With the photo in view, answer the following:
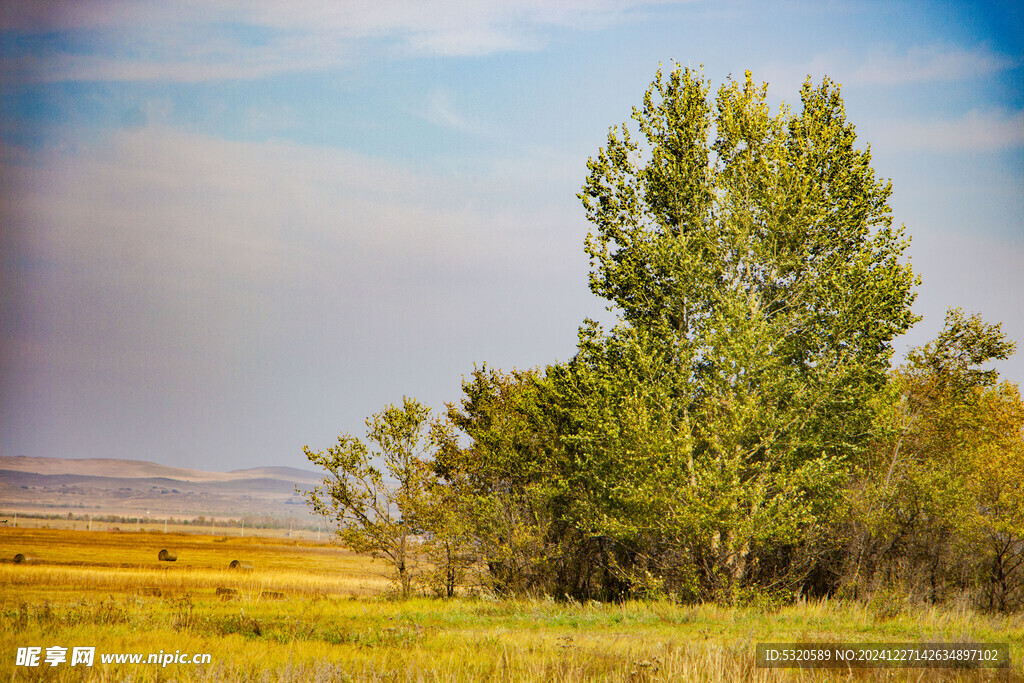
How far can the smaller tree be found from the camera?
34.4 m

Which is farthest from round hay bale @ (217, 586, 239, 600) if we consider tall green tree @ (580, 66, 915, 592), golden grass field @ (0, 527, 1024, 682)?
tall green tree @ (580, 66, 915, 592)

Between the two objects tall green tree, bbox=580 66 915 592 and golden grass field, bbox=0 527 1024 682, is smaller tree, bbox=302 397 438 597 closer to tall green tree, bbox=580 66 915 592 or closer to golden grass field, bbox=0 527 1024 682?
golden grass field, bbox=0 527 1024 682

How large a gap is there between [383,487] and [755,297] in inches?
697

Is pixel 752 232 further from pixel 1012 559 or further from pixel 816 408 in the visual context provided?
pixel 1012 559

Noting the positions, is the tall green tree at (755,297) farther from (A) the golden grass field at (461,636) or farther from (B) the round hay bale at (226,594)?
(B) the round hay bale at (226,594)

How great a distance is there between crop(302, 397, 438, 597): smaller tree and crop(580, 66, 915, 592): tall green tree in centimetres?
1001

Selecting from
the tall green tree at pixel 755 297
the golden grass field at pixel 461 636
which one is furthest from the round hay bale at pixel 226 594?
the tall green tree at pixel 755 297

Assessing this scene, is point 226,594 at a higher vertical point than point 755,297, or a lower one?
lower

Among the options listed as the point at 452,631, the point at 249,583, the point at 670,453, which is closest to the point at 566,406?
the point at 670,453

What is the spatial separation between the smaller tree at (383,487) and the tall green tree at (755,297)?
10006 millimetres

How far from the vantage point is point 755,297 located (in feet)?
93.5

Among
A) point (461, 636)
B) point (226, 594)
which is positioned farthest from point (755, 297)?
point (226, 594)

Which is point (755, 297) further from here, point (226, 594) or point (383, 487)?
point (226, 594)

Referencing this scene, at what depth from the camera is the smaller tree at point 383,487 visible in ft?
113
